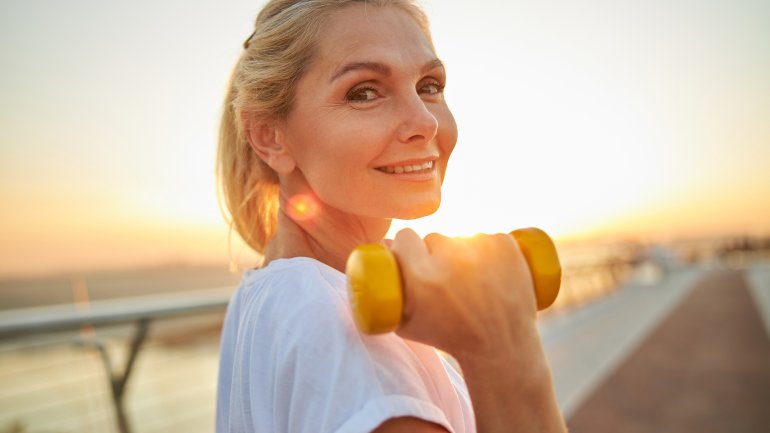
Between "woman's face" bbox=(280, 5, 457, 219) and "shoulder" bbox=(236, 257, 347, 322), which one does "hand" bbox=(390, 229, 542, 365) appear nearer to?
"shoulder" bbox=(236, 257, 347, 322)

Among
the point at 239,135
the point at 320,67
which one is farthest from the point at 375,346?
the point at 239,135

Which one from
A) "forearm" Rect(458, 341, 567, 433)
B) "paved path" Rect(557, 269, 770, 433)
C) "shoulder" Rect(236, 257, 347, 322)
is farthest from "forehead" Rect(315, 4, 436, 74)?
"paved path" Rect(557, 269, 770, 433)

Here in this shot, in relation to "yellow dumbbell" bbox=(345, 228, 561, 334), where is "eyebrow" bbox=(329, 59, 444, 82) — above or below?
above

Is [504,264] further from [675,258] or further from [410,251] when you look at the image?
[675,258]

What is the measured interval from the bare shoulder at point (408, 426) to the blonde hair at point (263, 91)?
70 cm

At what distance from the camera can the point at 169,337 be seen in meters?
2.64

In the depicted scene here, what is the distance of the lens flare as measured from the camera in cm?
112

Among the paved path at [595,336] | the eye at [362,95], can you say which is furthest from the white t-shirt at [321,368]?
the paved path at [595,336]

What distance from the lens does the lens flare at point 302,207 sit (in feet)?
3.68

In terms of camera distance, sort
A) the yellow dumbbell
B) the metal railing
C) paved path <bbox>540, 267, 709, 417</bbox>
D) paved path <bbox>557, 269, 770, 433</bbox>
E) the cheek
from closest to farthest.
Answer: the yellow dumbbell
the cheek
the metal railing
paved path <bbox>557, 269, 770, 433</bbox>
paved path <bbox>540, 267, 709, 417</bbox>

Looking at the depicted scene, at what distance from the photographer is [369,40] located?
3.30ft

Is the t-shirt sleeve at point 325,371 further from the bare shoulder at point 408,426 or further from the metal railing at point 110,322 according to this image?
the metal railing at point 110,322

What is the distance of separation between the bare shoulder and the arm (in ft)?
0.23

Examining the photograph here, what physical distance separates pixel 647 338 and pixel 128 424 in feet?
20.9
